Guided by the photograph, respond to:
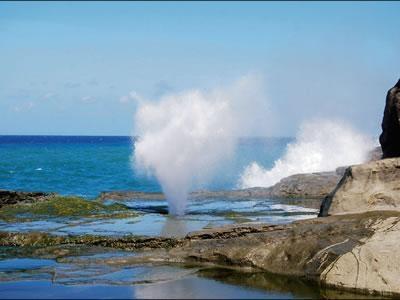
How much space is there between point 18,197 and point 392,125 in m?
12.6

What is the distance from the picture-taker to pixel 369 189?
41.7 feet

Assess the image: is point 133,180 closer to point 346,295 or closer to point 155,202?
point 155,202

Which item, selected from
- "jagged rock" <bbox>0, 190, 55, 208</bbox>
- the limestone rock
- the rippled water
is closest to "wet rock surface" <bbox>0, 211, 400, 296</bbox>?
the limestone rock

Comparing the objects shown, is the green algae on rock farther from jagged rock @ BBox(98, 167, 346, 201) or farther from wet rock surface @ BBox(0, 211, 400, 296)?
jagged rock @ BBox(98, 167, 346, 201)

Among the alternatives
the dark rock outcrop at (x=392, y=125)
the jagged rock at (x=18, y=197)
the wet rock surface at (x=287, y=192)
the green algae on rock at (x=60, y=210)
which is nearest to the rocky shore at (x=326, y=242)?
the dark rock outcrop at (x=392, y=125)

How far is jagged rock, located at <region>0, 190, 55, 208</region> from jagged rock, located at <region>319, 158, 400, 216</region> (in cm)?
1139

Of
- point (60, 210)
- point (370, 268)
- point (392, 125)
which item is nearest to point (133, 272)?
point (370, 268)

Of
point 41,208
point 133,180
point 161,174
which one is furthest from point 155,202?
point 133,180

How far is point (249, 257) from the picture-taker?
37.0 feet

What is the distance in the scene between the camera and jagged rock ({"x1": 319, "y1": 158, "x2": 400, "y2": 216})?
12.5 metres

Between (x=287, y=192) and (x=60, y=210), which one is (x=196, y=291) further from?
(x=287, y=192)

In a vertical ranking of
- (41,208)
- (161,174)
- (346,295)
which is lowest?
(346,295)

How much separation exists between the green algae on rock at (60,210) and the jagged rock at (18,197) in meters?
0.70

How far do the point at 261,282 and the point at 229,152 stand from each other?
53.9ft
